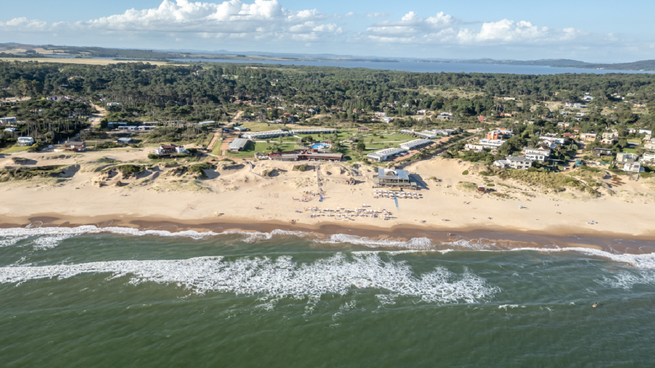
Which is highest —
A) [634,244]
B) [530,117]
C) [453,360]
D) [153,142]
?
[530,117]

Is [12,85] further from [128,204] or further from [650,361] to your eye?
[650,361]

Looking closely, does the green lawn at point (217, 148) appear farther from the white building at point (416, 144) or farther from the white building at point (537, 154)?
the white building at point (537, 154)

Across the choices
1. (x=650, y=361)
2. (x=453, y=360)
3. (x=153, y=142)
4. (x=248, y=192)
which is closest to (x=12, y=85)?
(x=153, y=142)

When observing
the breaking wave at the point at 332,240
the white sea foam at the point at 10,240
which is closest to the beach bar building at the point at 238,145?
the breaking wave at the point at 332,240

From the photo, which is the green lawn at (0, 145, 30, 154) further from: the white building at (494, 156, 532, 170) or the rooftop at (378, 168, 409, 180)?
the white building at (494, 156, 532, 170)

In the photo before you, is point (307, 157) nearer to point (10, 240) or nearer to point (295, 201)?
point (295, 201)

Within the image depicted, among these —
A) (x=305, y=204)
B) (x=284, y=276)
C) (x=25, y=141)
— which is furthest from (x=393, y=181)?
(x=25, y=141)
